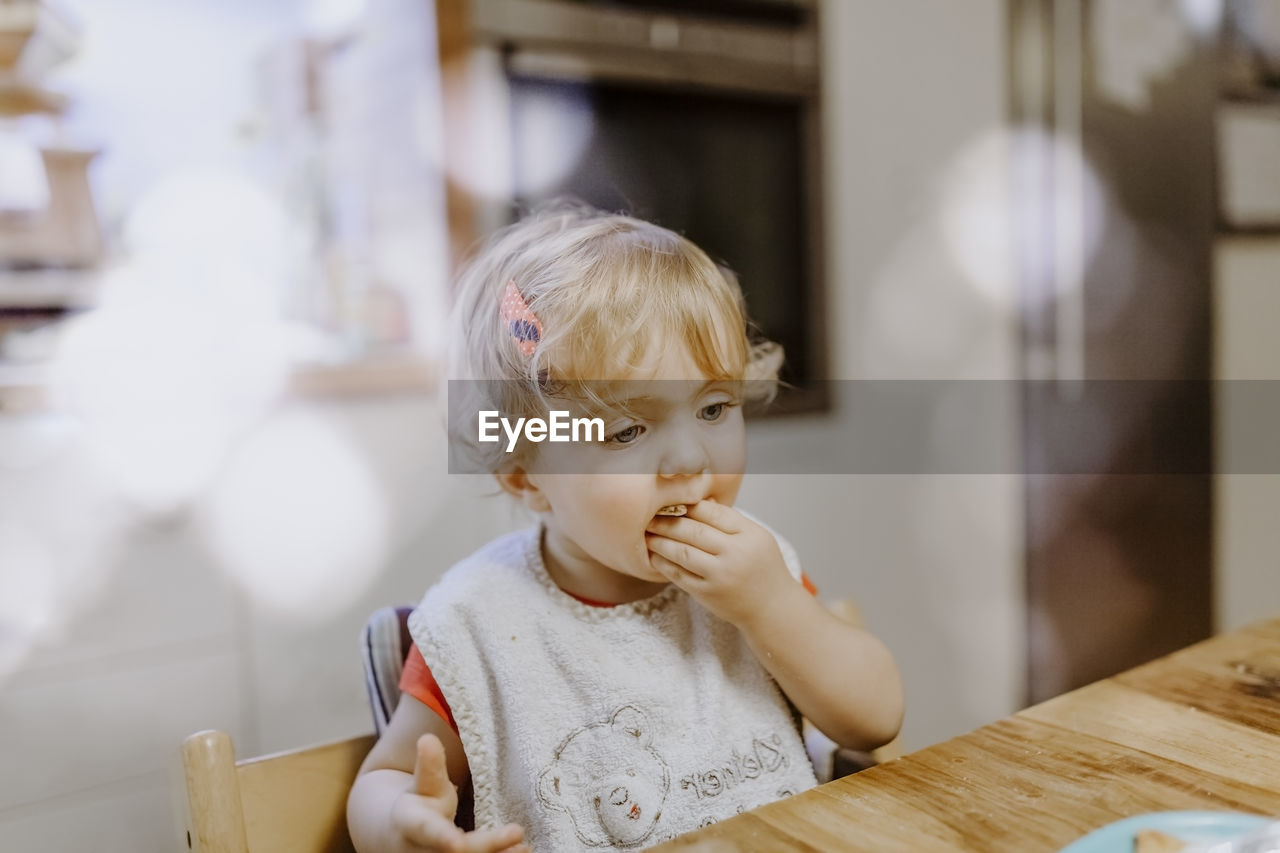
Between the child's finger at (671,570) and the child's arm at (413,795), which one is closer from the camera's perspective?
the child's arm at (413,795)

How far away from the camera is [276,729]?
1.47 m

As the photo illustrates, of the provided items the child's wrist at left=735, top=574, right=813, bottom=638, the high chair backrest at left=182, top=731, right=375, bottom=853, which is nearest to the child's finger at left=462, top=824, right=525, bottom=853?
the high chair backrest at left=182, top=731, right=375, bottom=853

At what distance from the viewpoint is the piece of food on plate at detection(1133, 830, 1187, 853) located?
1.59ft

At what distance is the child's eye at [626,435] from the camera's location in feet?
2.56

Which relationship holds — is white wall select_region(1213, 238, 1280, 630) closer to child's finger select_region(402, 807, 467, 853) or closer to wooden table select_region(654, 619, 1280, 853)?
wooden table select_region(654, 619, 1280, 853)

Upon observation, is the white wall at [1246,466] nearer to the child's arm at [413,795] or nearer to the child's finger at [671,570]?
the child's finger at [671,570]

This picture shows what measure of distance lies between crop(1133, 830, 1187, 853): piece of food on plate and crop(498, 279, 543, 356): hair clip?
521 mm

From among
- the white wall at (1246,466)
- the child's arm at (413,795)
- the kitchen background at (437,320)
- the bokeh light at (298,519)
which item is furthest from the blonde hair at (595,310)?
the white wall at (1246,466)

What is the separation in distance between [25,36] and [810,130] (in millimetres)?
1369

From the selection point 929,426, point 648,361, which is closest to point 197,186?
point 648,361

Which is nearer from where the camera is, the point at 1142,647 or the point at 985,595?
the point at 985,595

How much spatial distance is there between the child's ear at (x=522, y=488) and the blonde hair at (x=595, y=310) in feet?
0.10

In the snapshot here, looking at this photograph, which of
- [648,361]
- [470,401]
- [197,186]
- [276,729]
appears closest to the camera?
[648,361]

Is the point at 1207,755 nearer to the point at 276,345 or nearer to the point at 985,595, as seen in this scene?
the point at 276,345
